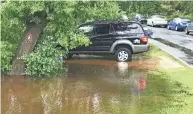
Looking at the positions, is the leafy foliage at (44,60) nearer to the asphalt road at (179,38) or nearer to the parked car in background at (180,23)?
the asphalt road at (179,38)

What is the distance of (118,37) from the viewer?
17.1 meters

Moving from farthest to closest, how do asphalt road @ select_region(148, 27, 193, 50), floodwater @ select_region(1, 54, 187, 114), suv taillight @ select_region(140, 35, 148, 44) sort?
asphalt road @ select_region(148, 27, 193, 50) < suv taillight @ select_region(140, 35, 148, 44) < floodwater @ select_region(1, 54, 187, 114)

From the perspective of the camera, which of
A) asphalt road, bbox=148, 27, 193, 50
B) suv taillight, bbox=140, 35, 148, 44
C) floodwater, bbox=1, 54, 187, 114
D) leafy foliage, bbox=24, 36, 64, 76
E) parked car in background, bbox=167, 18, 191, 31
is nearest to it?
floodwater, bbox=1, 54, 187, 114

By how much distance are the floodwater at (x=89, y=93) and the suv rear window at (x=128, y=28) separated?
2697mm

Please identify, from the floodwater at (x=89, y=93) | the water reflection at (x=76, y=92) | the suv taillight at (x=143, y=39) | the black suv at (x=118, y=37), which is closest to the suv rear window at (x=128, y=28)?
the black suv at (x=118, y=37)

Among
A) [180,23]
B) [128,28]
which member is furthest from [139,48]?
[180,23]

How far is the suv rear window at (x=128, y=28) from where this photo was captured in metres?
17.1

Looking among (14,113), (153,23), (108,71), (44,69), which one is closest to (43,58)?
(44,69)

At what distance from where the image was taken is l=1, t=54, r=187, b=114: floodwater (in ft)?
29.7

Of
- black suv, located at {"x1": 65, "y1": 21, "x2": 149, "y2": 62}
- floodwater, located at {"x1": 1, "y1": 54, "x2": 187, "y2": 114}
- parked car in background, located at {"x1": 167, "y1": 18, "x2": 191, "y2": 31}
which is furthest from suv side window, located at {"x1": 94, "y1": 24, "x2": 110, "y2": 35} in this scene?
parked car in background, located at {"x1": 167, "y1": 18, "x2": 191, "y2": 31}

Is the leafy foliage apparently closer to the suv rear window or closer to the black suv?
the black suv

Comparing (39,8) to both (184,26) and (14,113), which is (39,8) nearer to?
(14,113)

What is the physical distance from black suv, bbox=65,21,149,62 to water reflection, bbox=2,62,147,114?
287 centimetres

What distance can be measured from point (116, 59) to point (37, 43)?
188 inches
